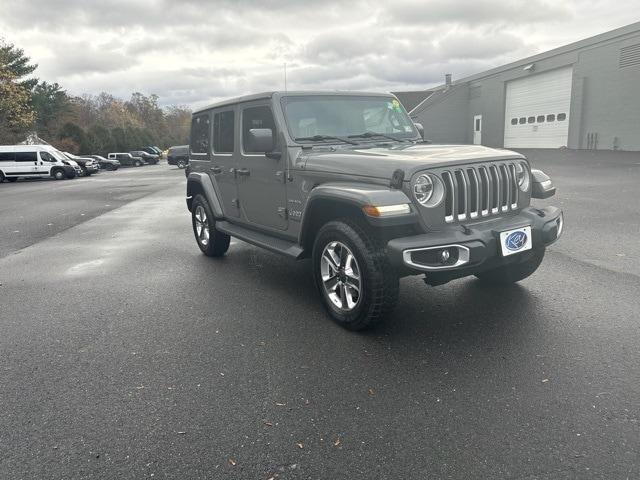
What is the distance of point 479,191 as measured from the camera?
12.4 feet

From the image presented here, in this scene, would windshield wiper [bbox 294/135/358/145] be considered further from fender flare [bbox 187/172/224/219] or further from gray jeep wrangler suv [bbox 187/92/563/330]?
fender flare [bbox 187/172/224/219]

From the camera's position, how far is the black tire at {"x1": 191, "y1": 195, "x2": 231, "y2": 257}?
254 inches

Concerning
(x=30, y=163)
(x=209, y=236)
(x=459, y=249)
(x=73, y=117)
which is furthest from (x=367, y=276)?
(x=73, y=117)

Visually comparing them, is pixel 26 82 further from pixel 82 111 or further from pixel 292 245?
pixel 292 245

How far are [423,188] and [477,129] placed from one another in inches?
1478

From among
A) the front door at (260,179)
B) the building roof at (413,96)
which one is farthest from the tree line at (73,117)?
the front door at (260,179)

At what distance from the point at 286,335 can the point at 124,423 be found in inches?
58.0

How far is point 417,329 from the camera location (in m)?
3.98

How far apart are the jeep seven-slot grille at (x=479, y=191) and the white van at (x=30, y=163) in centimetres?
3040

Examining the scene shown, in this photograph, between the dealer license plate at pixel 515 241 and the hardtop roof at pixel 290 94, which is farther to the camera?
the hardtop roof at pixel 290 94

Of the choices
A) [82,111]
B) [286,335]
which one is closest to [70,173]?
[286,335]

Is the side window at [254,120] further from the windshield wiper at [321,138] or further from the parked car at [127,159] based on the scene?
the parked car at [127,159]

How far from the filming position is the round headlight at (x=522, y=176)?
421 centimetres

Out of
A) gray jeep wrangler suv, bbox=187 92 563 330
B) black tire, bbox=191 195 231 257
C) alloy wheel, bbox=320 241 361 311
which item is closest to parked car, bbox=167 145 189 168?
black tire, bbox=191 195 231 257
